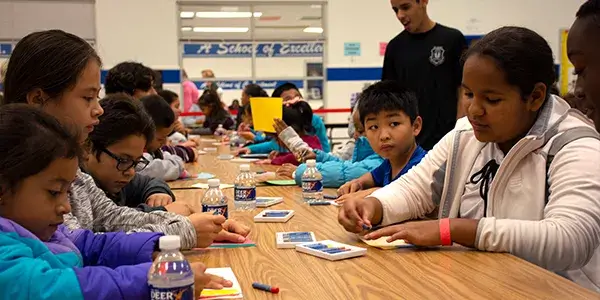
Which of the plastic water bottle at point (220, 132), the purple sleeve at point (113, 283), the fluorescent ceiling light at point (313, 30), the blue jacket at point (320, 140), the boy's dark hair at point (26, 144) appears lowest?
the plastic water bottle at point (220, 132)

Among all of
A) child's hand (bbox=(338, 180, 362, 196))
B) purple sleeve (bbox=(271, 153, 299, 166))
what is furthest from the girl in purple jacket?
purple sleeve (bbox=(271, 153, 299, 166))

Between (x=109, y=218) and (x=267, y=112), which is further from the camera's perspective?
(x=267, y=112)

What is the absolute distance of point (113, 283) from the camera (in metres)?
1.13

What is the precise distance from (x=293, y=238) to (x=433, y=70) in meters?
2.17

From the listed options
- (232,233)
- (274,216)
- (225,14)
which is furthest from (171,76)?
(232,233)

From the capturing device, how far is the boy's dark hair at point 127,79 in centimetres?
392

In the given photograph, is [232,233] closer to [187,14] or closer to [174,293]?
[174,293]

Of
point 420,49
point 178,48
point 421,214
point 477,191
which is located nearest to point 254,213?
point 421,214

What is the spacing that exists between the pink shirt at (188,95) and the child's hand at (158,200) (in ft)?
A: 29.3

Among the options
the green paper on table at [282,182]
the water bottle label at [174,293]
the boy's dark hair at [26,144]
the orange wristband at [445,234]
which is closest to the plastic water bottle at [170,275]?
the water bottle label at [174,293]

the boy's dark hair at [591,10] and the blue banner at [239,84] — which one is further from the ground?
the boy's dark hair at [591,10]

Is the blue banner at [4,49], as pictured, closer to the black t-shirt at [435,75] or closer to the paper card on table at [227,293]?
the black t-shirt at [435,75]

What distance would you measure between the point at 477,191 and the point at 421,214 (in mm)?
247

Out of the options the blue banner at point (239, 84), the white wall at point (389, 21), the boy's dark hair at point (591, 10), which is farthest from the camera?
the blue banner at point (239, 84)
